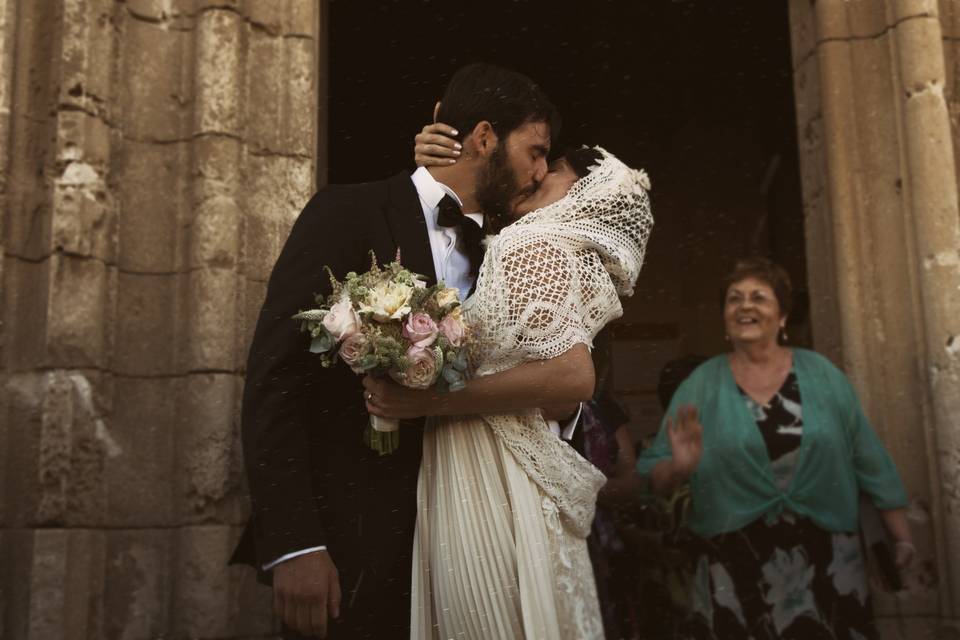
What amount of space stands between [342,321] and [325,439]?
1.36 ft

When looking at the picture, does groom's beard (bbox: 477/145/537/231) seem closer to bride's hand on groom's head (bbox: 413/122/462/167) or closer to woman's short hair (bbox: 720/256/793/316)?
bride's hand on groom's head (bbox: 413/122/462/167)

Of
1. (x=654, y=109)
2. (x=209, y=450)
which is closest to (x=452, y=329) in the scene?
(x=209, y=450)

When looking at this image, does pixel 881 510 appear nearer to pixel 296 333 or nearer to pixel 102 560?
pixel 296 333

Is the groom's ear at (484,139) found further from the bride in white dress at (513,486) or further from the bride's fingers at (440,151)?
the bride in white dress at (513,486)

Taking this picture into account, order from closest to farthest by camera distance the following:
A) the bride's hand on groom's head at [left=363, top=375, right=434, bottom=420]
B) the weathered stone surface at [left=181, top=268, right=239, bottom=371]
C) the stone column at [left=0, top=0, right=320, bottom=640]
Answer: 1. the bride's hand on groom's head at [left=363, top=375, right=434, bottom=420]
2. the stone column at [left=0, top=0, right=320, bottom=640]
3. the weathered stone surface at [left=181, top=268, right=239, bottom=371]

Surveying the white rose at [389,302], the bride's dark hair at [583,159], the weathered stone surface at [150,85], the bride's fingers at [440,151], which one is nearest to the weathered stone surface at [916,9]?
the bride's dark hair at [583,159]

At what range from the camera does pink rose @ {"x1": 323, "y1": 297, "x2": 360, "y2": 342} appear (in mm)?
2141

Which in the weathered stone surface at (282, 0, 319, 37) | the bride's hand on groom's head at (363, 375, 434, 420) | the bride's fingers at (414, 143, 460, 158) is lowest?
the bride's hand on groom's head at (363, 375, 434, 420)

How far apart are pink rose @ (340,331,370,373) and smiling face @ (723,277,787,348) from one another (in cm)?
235

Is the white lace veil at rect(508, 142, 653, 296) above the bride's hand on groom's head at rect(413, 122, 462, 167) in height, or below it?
below

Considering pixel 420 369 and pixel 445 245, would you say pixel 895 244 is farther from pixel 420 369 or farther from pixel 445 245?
pixel 420 369

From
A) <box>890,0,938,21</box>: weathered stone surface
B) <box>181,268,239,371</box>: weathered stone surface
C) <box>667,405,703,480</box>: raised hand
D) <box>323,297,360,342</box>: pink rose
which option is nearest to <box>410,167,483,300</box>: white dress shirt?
<box>323,297,360,342</box>: pink rose

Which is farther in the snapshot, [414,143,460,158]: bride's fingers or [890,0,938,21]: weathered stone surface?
[890,0,938,21]: weathered stone surface

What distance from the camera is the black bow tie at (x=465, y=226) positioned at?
259 cm
